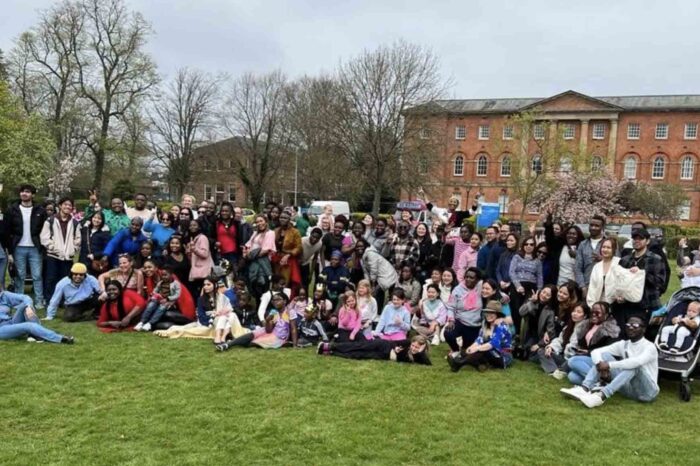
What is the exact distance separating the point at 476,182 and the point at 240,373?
2352 inches

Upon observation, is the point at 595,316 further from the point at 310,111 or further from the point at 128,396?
the point at 310,111

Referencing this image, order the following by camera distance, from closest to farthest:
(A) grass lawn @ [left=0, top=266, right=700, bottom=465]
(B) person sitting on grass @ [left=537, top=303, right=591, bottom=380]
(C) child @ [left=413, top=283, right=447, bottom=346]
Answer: (A) grass lawn @ [left=0, top=266, right=700, bottom=465] < (B) person sitting on grass @ [left=537, top=303, right=591, bottom=380] < (C) child @ [left=413, top=283, right=447, bottom=346]

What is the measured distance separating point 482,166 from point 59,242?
58.6m

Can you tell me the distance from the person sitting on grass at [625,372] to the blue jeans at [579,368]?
22cm

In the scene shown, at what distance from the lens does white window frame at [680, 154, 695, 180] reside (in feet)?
193

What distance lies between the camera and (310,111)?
4397 centimetres

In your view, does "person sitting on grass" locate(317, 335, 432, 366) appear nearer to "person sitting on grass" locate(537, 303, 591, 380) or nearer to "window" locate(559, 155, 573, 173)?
"person sitting on grass" locate(537, 303, 591, 380)

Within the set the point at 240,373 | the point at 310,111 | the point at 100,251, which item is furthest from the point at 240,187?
the point at 240,373

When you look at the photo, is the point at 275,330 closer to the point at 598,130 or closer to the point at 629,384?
the point at 629,384

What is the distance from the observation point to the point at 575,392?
6418 millimetres

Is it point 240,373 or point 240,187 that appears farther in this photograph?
point 240,187

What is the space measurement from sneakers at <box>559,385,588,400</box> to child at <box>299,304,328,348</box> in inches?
141

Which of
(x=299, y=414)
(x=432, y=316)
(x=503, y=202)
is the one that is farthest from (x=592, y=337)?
(x=503, y=202)

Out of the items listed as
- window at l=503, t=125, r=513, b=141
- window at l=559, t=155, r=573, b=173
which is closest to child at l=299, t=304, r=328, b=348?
window at l=559, t=155, r=573, b=173
